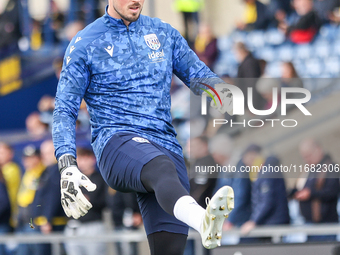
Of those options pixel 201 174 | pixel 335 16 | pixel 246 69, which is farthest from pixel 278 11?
pixel 201 174

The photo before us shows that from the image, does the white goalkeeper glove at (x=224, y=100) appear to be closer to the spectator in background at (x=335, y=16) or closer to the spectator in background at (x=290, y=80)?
the spectator in background at (x=290, y=80)

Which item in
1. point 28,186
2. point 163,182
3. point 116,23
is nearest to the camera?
point 163,182

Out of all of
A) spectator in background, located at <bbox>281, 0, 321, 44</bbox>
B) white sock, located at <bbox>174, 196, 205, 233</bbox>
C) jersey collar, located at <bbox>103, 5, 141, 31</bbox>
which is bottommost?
white sock, located at <bbox>174, 196, 205, 233</bbox>

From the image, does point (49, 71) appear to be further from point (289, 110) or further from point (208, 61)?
point (289, 110)

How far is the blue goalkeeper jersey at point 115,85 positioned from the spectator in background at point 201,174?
7.71ft

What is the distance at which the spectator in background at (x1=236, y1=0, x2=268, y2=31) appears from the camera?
9.90 meters

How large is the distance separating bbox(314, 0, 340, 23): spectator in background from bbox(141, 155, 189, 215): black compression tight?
21.4ft

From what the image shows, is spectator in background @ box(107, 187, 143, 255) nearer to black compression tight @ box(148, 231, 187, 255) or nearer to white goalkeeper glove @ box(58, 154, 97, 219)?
black compression tight @ box(148, 231, 187, 255)

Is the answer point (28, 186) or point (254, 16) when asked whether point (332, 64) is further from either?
point (28, 186)

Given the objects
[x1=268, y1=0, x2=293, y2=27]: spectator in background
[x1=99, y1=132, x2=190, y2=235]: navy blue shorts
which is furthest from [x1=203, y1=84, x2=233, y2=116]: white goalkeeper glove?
[x1=268, y1=0, x2=293, y2=27]: spectator in background

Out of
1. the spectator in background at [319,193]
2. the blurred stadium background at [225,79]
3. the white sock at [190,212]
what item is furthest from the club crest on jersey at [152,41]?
the spectator in background at [319,193]

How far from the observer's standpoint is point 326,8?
903cm

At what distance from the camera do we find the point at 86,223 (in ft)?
21.5

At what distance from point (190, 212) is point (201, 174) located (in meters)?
3.16
